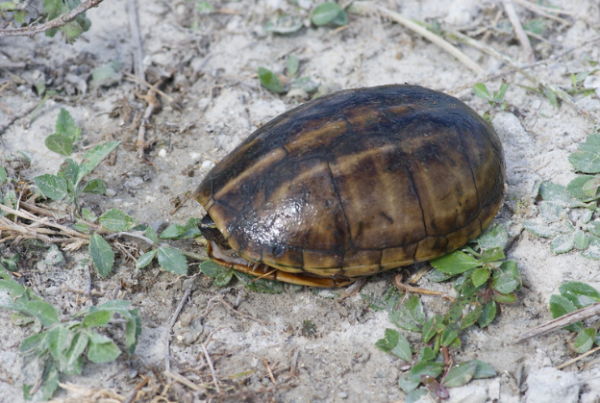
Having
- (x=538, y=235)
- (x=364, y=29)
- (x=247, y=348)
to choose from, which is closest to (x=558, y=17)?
(x=364, y=29)

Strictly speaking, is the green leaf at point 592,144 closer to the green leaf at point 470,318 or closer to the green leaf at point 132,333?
the green leaf at point 470,318

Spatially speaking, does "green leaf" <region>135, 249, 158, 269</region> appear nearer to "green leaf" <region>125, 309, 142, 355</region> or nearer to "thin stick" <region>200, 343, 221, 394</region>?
"green leaf" <region>125, 309, 142, 355</region>

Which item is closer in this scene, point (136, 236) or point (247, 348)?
point (247, 348)

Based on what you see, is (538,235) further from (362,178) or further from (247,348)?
(247,348)

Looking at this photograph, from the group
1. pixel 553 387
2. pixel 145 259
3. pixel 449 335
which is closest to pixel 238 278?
pixel 145 259

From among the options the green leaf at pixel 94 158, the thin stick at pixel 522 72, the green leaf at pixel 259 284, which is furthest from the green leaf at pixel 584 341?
the green leaf at pixel 94 158

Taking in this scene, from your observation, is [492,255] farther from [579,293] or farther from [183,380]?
[183,380]

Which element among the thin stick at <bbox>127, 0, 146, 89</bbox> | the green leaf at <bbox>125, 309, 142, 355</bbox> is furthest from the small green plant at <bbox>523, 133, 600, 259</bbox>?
the thin stick at <bbox>127, 0, 146, 89</bbox>
